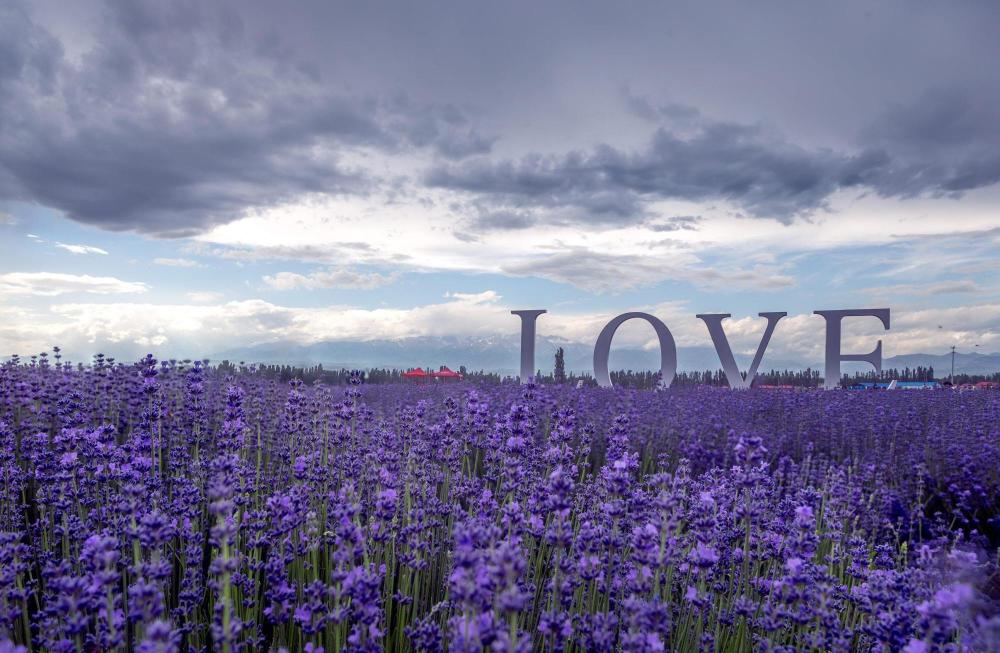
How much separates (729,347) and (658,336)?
2.28 m

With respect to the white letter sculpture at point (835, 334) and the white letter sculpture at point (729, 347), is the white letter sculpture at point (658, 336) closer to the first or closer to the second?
the white letter sculpture at point (729, 347)

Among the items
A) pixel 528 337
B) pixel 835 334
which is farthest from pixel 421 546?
pixel 835 334

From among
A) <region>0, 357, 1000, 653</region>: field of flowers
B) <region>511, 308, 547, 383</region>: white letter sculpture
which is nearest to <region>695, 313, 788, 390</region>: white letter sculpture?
<region>511, 308, 547, 383</region>: white letter sculpture

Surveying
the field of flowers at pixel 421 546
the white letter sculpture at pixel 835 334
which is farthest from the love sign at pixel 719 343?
the field of flowers at pixel 421 546

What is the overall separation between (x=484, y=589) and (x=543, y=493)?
1.26 metres

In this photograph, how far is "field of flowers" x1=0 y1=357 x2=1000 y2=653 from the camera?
223cm

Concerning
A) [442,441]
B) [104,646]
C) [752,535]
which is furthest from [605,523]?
[104,646]

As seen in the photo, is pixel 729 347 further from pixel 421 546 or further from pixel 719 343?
pixel 421 546

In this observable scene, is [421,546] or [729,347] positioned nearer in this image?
[421,546]

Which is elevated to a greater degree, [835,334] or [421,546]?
[835,334]

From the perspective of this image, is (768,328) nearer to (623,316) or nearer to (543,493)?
(623,316)

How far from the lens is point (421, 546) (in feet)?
13.0

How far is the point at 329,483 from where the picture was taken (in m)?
4.74

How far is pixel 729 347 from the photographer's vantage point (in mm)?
19750
